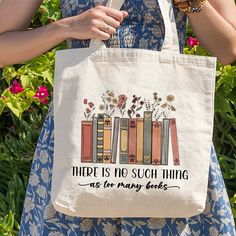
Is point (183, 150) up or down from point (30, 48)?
down

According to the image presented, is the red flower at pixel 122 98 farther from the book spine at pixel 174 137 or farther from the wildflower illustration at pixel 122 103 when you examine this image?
the book spine at pixel 174 137

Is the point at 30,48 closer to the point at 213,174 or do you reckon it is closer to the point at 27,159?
the point at 213,174

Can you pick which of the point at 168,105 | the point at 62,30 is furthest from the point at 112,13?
the point at 168,105

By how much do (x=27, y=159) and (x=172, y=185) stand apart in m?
1.58

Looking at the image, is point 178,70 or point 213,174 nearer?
point 178,70

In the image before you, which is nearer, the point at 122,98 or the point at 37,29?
the point at 122,98

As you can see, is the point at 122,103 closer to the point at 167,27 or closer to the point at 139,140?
the point at 139,140

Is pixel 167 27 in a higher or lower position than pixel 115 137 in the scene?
higher

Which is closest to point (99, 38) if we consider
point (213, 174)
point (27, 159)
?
point (213, 174)

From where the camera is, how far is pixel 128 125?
174 cm

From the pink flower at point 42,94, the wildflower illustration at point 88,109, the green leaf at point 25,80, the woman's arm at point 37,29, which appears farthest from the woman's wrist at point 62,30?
the green leaf at point 25,80

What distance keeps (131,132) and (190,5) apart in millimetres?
312

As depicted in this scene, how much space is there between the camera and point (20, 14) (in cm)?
187

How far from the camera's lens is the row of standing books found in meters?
1.74
